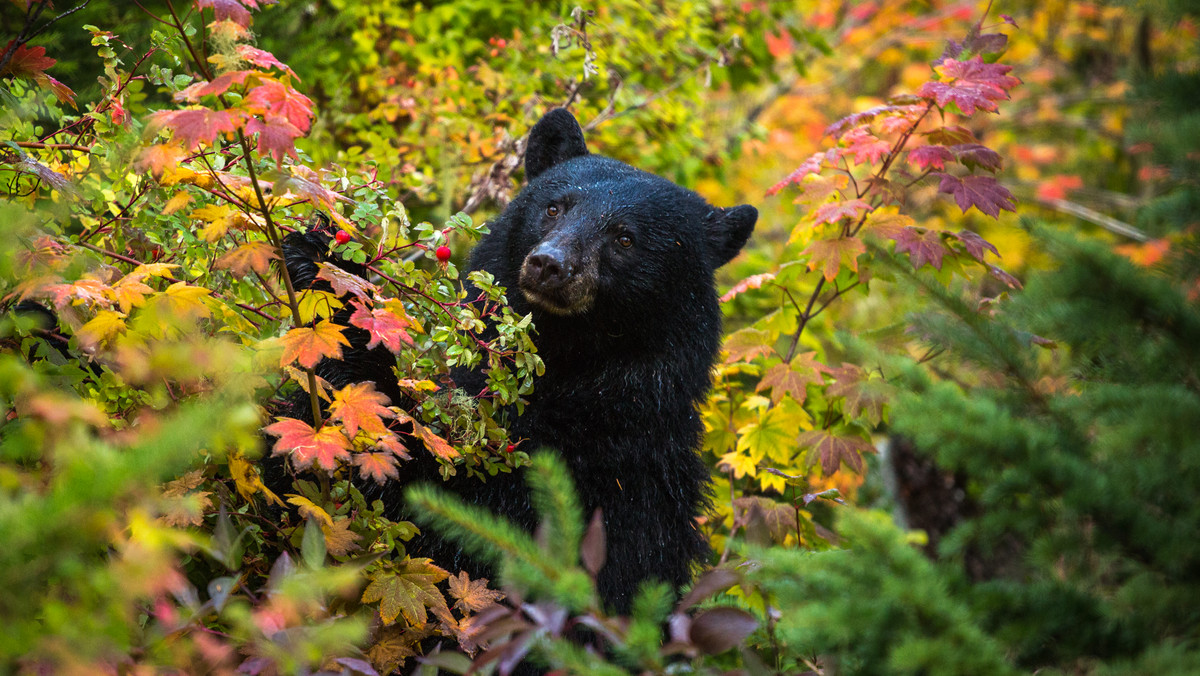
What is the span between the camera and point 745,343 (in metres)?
3.38

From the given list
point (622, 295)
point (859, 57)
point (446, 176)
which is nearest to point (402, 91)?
point (446, 176)

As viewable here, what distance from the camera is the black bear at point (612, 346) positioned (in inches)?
105

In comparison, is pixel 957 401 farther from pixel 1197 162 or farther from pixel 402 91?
pixel 402 91

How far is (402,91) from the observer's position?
448 centimetres

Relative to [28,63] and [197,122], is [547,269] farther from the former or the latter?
[28,63]

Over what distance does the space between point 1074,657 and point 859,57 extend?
1036 centimetres

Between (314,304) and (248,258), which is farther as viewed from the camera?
(314,304)

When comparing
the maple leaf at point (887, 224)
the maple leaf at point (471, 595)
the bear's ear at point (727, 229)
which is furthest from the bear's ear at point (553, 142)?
the maple leaf at point (471, 595)

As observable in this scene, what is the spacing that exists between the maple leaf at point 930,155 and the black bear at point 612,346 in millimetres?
668

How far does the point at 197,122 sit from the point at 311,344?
18.6 inches

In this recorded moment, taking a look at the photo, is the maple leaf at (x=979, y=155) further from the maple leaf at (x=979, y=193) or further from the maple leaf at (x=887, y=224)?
the maple leaf at (x=887, y=224)

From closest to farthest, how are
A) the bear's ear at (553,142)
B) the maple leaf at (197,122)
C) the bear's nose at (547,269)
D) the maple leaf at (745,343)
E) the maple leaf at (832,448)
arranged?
the maple leaf at (197,122) < the bear's nose at (547,269) < the maple leaf at (832,448) < the maple leaf at (745,343) < the bear's ear at (553,142)

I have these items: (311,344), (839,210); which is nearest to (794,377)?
(839,210)

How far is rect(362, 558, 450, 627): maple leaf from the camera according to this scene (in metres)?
1.83
